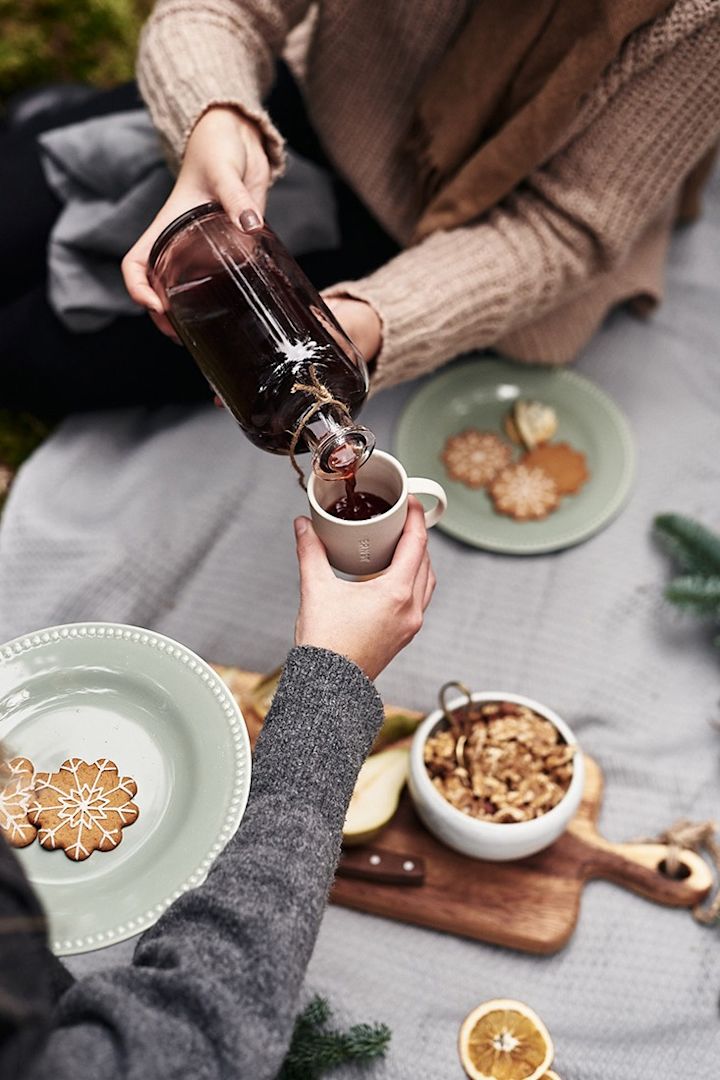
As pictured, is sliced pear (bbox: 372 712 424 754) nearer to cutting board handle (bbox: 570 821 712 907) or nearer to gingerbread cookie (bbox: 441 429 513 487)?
cutting board handle (bbox: 570 821 712 907)

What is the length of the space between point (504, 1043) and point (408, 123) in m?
1.12

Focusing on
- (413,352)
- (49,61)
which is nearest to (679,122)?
(413,352)

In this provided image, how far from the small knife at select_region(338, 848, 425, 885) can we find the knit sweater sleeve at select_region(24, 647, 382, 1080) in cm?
32

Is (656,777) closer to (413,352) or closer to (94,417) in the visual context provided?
(413,352)

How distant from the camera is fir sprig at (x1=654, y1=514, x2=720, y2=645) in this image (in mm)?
1261

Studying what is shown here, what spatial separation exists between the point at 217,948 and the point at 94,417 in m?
1.01

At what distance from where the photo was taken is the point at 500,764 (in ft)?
3.50

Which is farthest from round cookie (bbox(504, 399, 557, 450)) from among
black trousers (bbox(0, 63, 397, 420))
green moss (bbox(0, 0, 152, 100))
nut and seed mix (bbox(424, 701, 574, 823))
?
green moss (bbox(0, 0, 152, 100))

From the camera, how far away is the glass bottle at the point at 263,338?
81 centimetres

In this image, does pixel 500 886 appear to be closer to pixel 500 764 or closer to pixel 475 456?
pixel 500 764

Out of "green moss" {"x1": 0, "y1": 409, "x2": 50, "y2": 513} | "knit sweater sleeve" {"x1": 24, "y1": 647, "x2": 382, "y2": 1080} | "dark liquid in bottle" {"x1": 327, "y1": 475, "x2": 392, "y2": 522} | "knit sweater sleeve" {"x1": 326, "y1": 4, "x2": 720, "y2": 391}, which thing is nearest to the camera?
"knit sweater sleeve" {"x1": 24, "y1": 647, "x2": 382, "y2": 1080}

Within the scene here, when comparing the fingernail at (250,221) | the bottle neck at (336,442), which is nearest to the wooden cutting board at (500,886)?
the bottle neck at (336,442)

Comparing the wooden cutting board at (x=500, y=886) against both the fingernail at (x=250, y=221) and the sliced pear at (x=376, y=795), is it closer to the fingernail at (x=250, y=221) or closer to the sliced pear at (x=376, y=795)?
the sliced pear at (x=376, y=795)

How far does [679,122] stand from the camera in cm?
112
